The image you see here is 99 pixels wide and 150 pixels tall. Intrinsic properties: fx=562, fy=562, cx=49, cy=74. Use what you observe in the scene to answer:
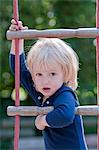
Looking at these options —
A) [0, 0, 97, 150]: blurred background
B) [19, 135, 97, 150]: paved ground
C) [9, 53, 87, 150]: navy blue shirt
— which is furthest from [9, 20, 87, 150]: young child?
[19, 135, 97, 150]: paved ground

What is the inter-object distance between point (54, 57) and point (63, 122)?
0.58ft

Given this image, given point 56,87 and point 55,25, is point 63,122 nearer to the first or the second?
point 56,87

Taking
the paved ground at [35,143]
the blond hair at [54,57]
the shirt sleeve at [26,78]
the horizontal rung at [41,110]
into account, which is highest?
the blond hair at [54,57]

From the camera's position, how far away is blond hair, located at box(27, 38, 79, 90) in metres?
1.51

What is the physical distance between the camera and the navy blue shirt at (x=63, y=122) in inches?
57.7

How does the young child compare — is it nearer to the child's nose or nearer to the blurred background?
the child's nose

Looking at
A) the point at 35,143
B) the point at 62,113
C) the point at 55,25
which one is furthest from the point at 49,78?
the point at 35,143

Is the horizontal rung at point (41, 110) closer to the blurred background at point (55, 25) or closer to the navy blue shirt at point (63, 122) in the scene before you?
the navy blue shirt at point (63, 122)

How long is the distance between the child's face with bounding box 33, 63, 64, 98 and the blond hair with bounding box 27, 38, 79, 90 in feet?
0.04

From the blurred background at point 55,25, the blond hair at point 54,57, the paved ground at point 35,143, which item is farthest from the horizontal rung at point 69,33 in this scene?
the paved ground at point 35,143

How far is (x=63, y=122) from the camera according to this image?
57.4 inches

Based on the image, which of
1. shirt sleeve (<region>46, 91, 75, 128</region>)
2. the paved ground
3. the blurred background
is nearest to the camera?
shirt sleeve (<region>46, 91, 75, 128</region>)

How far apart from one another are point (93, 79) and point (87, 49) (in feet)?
1.13

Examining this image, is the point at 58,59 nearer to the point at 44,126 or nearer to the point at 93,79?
the point at 44,126
